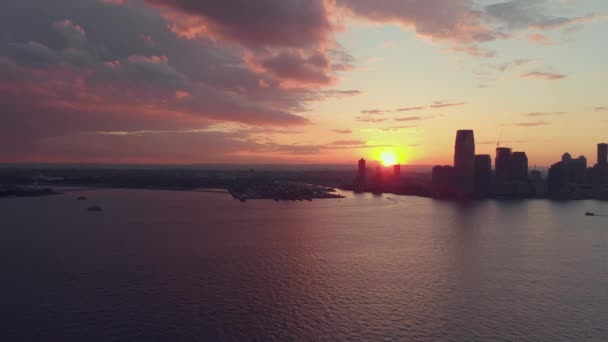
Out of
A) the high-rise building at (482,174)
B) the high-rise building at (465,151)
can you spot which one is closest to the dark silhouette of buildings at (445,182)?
the high-rise building at (465,151)

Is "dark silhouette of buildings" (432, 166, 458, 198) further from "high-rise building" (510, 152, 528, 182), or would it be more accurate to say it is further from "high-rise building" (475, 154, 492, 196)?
"high-rise building" (510, 152, 528, 182)

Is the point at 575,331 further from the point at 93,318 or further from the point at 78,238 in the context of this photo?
Result: the point at 78,238

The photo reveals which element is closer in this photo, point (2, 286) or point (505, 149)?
point (2, 286)

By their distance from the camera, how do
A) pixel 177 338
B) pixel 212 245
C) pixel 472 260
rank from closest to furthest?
1. pixel 177 338
2. pixel 472 260
3. pixel 212 245

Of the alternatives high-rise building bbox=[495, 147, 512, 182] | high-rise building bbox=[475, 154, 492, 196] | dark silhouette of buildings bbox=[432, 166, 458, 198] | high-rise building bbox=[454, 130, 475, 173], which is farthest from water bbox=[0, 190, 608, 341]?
high-rise building bbox=[495, 147, 512, 182]

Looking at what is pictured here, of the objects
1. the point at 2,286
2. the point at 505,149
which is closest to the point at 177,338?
the point at 2,286

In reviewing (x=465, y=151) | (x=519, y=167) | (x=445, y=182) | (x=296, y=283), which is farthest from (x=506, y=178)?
(x=296, y=283)

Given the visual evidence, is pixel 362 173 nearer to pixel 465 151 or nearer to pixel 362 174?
pixel 362 174
